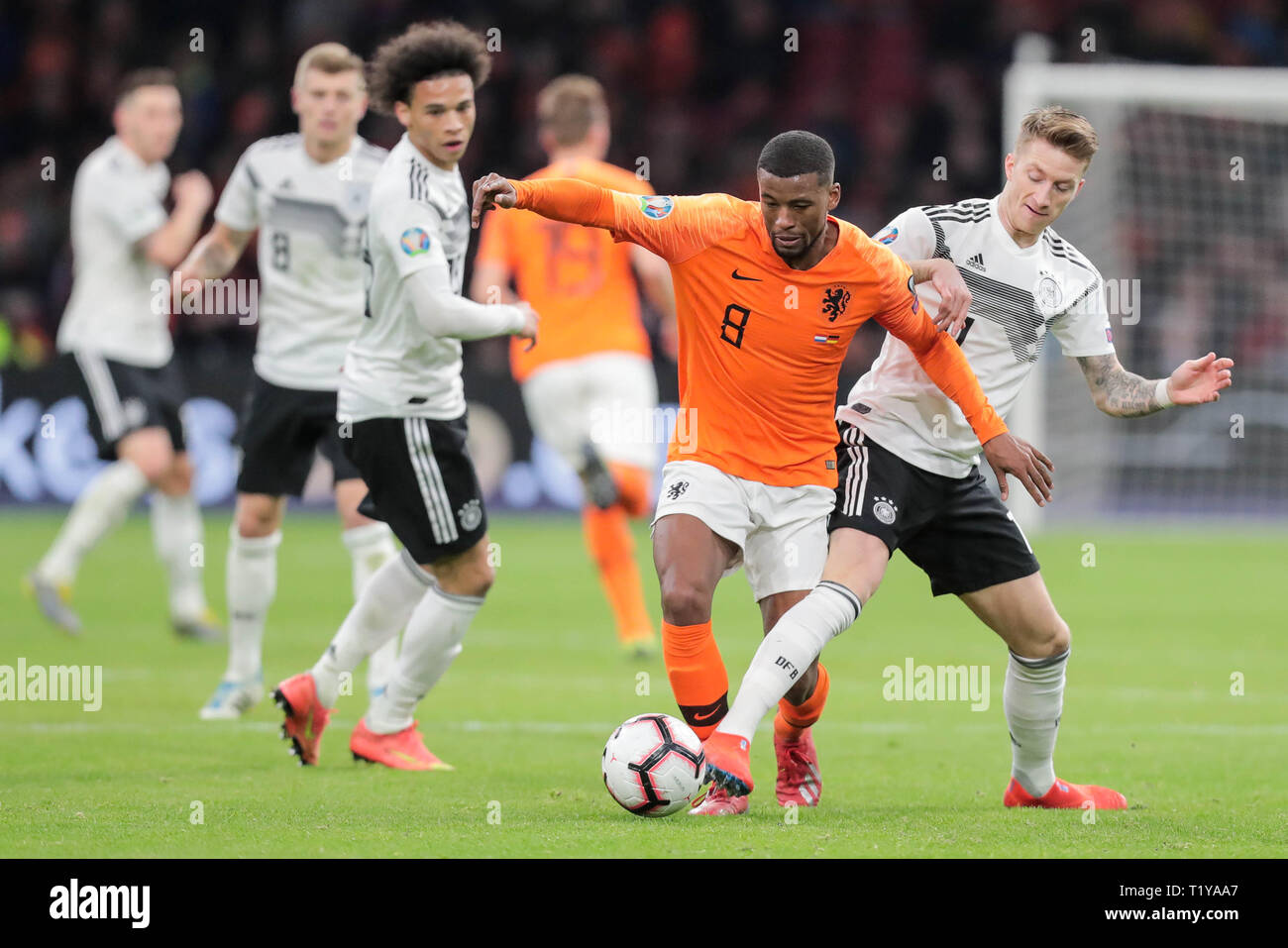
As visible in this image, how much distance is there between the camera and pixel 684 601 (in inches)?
194

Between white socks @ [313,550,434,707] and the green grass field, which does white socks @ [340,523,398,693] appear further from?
white socks @ [313,550,434,707]

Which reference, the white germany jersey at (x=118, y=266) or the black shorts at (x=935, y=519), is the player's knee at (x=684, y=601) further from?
the white germany jersey at (x=118, y=266)

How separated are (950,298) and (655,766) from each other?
1.58 meters

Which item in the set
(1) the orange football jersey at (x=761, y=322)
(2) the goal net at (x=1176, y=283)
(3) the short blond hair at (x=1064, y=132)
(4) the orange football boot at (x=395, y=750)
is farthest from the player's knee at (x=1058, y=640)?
(2) the goal net at (x=1176, y=283)

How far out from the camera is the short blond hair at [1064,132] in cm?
505

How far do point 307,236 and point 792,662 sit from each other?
3143 millimetres

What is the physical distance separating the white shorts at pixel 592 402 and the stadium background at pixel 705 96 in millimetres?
7482

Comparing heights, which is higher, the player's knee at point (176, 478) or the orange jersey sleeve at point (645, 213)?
the orange jersey sleeve at point (645, 213)

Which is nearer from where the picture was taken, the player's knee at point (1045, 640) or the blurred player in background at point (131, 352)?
the player's knee at point (1045, 640)

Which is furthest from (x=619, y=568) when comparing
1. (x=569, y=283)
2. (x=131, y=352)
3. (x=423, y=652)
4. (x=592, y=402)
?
(x=423, y=652)

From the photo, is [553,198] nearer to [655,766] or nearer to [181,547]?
[655,766]

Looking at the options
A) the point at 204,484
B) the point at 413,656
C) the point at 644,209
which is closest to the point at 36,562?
the point at 204,484

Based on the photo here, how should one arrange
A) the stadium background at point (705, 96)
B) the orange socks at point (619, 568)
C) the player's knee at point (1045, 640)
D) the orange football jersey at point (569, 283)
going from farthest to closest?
the stadium background at point (705, 96)
the orange football jersey at point (569, 283)
the orange socks at point (619, 568)
the player's knee at point (1045, 640)

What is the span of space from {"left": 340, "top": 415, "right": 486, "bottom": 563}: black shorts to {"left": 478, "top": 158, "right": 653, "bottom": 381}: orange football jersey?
3.79 meters
